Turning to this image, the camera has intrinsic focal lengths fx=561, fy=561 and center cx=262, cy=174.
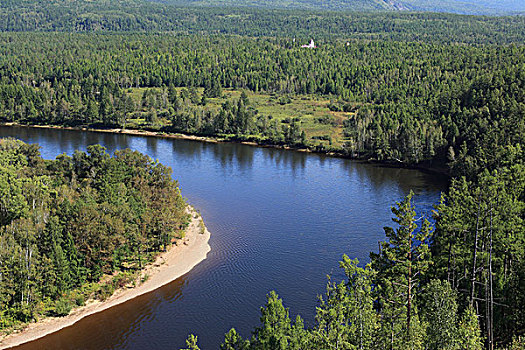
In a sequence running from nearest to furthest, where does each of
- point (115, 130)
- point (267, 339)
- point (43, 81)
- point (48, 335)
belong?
point (267, 339), point (48, 335), point (115, 130), point (43, 81)

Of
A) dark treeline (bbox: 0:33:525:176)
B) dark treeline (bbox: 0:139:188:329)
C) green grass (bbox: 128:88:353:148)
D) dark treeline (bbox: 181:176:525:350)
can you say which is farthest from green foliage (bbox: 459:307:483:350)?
green grass (bbox: 128:88:353:148)

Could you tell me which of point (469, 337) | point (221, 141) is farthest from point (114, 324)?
point (221, 141)

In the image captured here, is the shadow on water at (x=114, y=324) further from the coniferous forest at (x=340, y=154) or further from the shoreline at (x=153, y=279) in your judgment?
the coniferous forest at (x=340, y=154)

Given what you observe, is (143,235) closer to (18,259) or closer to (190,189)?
(18,259)

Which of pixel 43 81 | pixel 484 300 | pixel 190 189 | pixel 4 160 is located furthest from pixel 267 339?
pixel 43 81

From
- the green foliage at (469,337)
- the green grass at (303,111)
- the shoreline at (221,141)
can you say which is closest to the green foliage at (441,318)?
the green foliage at (469,337)

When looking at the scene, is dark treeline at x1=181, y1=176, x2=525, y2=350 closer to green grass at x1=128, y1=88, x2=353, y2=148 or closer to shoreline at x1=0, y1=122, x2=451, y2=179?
shoreline at x1=0, y1=122, x2=451, y2=179
